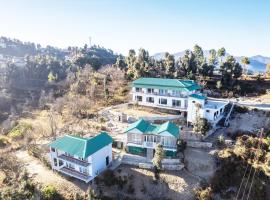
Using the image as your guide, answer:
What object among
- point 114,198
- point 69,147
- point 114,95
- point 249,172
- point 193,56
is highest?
point 193,56

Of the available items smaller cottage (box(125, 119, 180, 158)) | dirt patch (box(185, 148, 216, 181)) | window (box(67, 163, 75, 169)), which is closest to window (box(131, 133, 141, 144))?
smaller cottage (box(125, 119, 180, 158))

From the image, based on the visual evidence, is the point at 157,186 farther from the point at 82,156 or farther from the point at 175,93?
the point at 175,93

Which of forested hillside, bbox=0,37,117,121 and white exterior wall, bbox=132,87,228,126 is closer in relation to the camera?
white exterior wall, bbox=132,87,228,126

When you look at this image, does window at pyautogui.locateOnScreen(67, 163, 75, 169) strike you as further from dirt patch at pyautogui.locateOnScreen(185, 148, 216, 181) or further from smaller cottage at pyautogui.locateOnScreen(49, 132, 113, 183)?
dirt patch at pyautogui.locateOnScreen(185, 148, 216, 181)

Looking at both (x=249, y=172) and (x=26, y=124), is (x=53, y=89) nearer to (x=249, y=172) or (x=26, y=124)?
(x=26, y=124)

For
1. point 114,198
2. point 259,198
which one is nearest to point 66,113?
point 114,198

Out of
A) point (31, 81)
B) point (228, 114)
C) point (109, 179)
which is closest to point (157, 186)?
point (109, 179)
